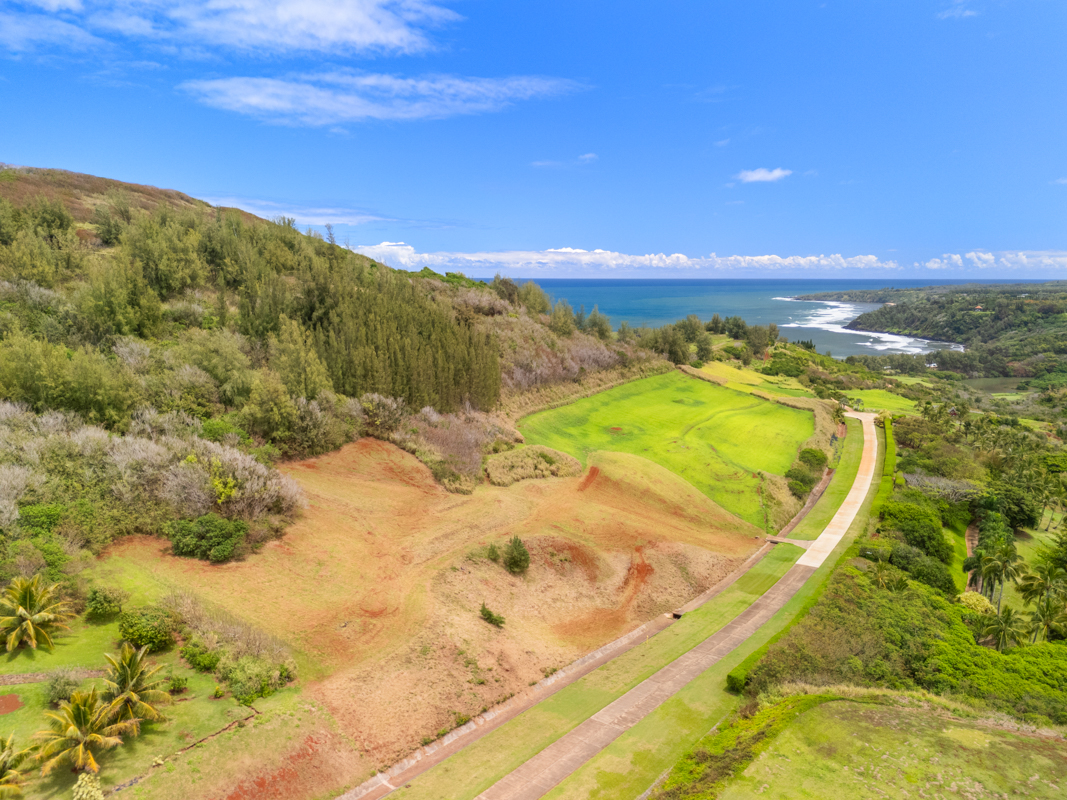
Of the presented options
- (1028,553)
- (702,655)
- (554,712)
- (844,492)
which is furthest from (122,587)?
(1028,553)

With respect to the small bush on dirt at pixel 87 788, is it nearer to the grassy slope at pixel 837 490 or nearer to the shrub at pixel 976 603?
the shrub at pixel 976 603

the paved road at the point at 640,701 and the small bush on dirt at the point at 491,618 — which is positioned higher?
the small bush on dirt at the point at 491,618

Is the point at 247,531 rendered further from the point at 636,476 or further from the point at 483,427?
the point at 636,476

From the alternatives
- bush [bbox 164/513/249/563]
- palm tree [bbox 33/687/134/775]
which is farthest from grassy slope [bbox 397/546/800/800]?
bush [bbox 164/513/249/563]

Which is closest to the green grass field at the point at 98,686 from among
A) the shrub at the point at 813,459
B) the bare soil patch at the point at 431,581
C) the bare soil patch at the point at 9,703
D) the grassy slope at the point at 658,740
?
the bare soil patch at the point at 9,703

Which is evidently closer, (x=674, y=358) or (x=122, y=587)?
(x=122, y=587)

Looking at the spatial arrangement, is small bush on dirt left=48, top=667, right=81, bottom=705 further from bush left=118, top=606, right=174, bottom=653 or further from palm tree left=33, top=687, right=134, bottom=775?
bush left=118, top=606, right=174, bottom=653
